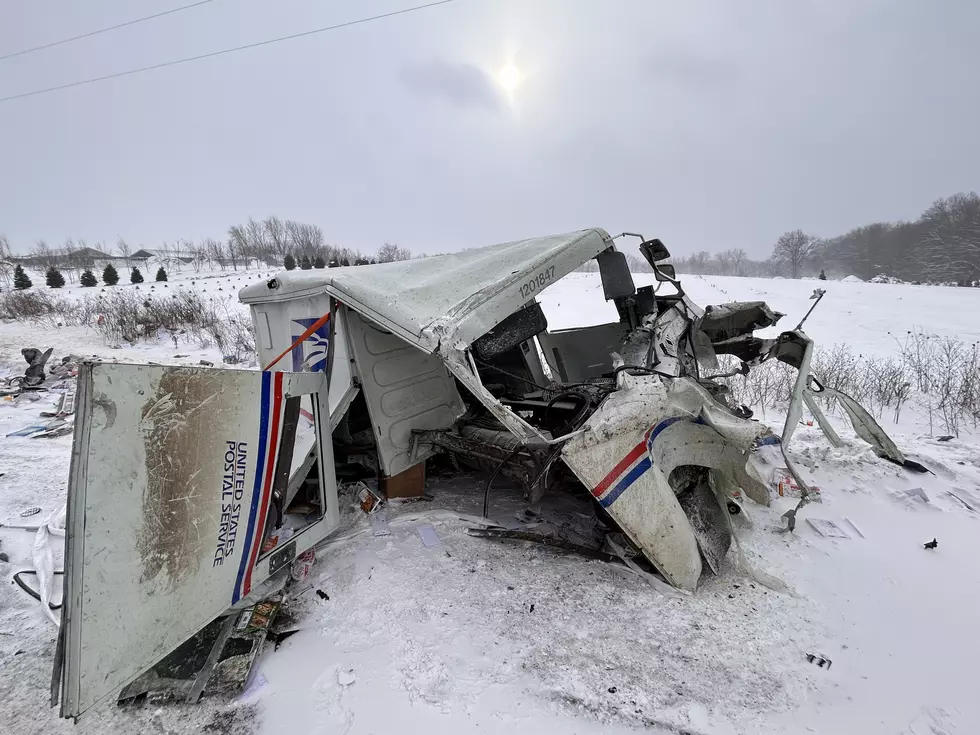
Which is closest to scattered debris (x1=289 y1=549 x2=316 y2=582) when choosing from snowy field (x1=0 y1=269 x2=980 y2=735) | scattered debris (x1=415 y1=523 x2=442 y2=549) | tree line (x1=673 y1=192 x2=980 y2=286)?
snowy field (x1=0 y1=269 x2=980 y2=735)

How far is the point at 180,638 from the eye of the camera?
6.24 ft

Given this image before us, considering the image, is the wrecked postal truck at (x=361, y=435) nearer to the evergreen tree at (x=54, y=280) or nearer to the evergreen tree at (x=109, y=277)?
the evergreen tree at (x=109, y=277)

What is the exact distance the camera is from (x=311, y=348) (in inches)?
144

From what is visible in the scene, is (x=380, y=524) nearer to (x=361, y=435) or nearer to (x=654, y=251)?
(x=361, y=435)

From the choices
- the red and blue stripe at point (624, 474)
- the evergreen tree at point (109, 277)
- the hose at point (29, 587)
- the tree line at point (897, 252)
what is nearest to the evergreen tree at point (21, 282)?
the evergreen tree at point (109, 277)

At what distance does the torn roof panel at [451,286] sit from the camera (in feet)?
8.96

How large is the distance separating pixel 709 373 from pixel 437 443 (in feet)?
8.23

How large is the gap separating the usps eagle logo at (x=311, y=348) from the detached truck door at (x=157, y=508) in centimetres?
121

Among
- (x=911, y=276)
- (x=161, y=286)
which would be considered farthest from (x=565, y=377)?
(x=911, y=276)

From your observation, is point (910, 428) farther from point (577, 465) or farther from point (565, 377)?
point (577, 465)

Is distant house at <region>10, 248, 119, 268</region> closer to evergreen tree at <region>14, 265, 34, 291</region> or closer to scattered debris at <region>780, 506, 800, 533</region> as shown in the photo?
evergreen tree at <region>14, 265, 34, 291</region>

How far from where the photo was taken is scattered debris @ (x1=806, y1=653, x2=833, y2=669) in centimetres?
217

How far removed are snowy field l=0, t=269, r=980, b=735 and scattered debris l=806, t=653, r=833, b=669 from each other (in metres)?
0.03

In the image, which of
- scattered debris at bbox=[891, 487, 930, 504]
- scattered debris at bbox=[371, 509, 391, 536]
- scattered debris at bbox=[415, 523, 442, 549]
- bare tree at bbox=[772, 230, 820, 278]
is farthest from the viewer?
bare tree at bbox=[772, 230, 820, 278]
